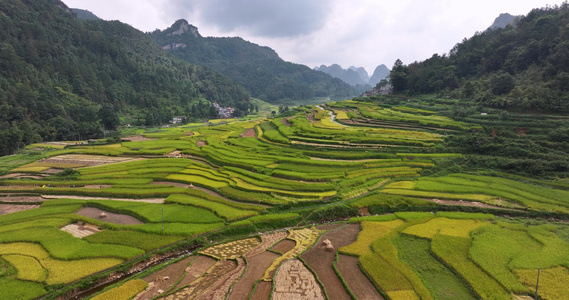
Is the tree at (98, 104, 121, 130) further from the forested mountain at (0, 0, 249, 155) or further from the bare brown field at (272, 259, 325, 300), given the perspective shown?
the bare brown field at (272, 259, 325, 300)

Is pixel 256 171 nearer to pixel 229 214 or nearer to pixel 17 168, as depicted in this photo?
pixel 229 214

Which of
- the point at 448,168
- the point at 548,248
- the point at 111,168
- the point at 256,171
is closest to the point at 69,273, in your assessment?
the point at 256,171

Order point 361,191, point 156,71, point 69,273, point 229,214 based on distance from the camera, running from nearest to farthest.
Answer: point 69,273, point 229,214, point 361,191, point 156,71

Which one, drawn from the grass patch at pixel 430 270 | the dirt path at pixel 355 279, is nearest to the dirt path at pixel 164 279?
the dirt path at pixel 355 279

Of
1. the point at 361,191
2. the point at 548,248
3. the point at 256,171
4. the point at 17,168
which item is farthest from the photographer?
the point at 17,168

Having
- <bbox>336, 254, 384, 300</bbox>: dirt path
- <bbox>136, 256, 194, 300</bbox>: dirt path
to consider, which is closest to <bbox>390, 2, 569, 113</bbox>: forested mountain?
<bbox>336, 254, 384, 300</bbox>: dirt path

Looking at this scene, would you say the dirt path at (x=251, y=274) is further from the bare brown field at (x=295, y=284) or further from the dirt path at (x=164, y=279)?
the dirt path at (x=164, y=279)

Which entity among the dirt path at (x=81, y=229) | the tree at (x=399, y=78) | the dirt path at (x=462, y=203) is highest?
the tree at (x=399, y=78)
